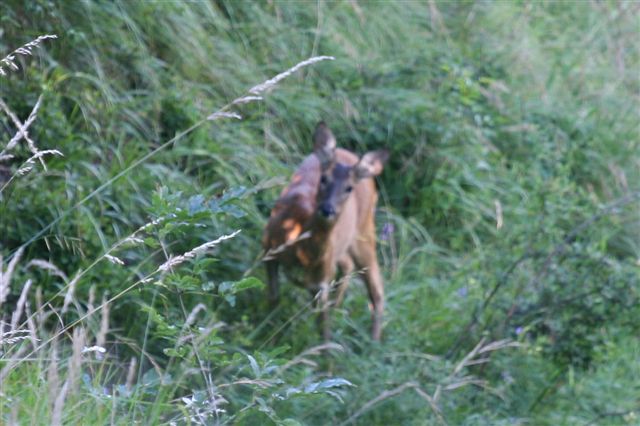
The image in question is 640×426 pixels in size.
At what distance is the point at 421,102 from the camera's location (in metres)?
8.83

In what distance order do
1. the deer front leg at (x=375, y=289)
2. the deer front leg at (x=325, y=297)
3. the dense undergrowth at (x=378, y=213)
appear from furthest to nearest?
the deer front leg at (x=375, y=289) → the deer front leg at (x=325, y=297) → the dense undergrowth at (x=378, y=213)

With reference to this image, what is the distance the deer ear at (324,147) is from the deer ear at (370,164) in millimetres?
167

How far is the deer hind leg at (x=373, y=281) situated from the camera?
22.5ft

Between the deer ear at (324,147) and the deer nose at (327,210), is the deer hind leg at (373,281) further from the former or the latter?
the deer ear at (324,147)

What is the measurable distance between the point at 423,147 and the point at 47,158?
3.39m

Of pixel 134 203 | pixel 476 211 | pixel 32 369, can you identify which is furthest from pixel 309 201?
pixel 32 369

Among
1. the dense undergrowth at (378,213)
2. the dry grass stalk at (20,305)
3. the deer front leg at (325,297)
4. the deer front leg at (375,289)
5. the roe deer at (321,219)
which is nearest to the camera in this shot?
the dry grass stalk at (20,305)

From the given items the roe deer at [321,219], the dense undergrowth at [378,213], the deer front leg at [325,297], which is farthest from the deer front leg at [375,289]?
the deer front leg at [325,297]

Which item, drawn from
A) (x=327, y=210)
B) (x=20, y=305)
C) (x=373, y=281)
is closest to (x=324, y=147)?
(x=327, y=210)

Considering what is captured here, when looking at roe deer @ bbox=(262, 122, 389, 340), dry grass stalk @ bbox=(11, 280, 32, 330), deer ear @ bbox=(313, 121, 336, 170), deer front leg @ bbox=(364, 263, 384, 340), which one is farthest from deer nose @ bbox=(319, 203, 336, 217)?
dry grass stalk @ bbox=(11, 280, 32, 330)

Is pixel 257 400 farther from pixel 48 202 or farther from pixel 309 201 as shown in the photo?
pixel 309 201

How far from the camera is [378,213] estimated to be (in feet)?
28.0

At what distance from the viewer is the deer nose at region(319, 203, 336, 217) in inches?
277

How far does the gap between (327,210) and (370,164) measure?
0.55 m
